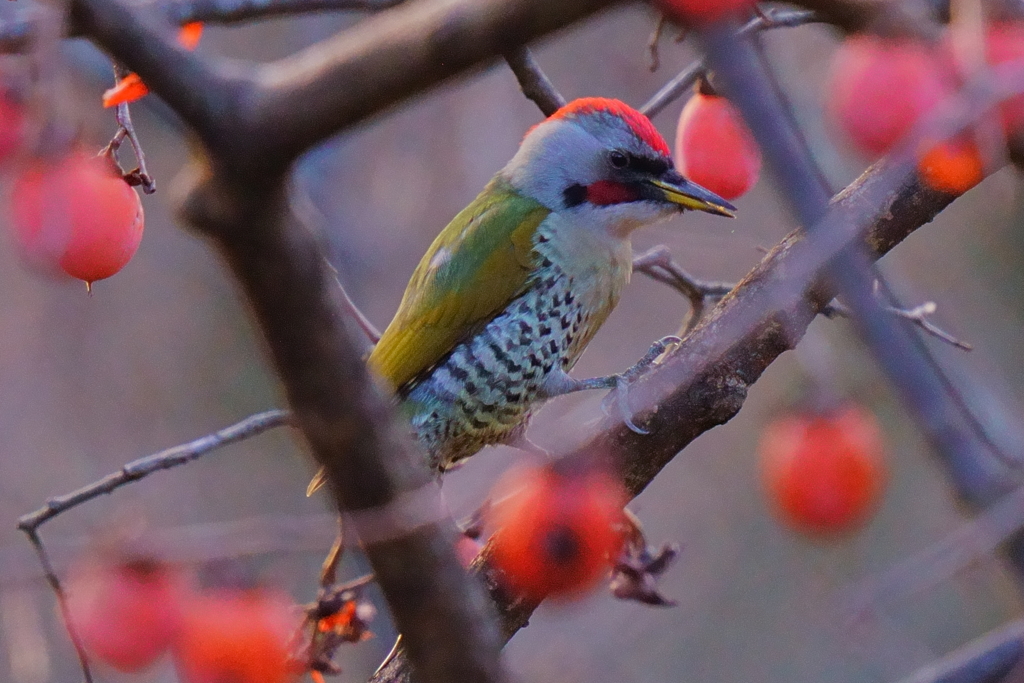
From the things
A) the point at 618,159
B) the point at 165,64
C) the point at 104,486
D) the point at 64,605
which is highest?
the point at 618,159

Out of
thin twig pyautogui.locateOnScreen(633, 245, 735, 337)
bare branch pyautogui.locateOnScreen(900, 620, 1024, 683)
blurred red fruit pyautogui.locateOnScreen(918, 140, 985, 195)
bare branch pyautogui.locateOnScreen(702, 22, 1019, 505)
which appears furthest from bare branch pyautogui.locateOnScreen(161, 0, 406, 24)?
bare branch pyautogui.locateOnScreen(900, 620, 1024, 683)

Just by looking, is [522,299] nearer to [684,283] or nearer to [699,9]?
[684,283]

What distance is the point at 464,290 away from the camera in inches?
132

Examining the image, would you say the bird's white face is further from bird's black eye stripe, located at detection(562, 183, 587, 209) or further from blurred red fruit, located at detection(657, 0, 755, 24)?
blurred red fruit, located at detection(657, 0, 755, 24)

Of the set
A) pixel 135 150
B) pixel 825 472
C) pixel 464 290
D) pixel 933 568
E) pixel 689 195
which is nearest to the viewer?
pixel 933 568

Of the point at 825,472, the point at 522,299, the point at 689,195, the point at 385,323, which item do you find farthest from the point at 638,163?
the point at 385,323

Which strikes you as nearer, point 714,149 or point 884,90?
point 884,90

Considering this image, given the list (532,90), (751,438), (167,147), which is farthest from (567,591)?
(167,147)

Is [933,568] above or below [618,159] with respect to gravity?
below

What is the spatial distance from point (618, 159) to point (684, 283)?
44cm

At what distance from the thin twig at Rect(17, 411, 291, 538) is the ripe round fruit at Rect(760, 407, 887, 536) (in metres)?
0.98

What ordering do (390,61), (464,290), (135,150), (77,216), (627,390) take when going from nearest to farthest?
(390,61)
(77,216)
(135,150)
(627,390)
(464,290)

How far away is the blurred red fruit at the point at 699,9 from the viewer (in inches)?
31.3

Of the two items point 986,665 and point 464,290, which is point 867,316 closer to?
point 986,665
